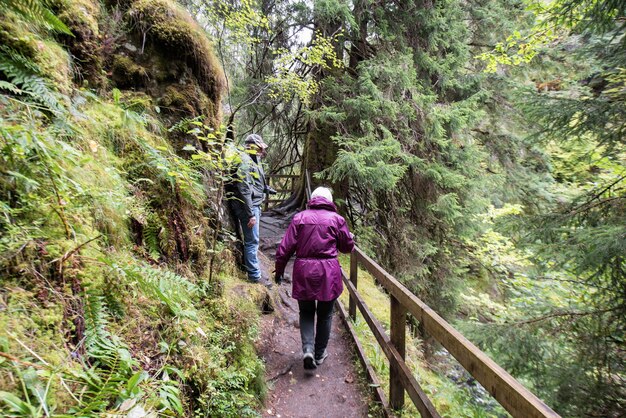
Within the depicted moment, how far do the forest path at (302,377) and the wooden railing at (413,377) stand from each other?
270 millimetres

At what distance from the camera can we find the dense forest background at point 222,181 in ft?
5.64

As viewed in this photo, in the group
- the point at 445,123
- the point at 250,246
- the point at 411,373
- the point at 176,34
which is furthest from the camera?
the point at 445,123

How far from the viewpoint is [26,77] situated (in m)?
2.28

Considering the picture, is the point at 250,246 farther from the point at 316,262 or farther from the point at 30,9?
the point at 30,9

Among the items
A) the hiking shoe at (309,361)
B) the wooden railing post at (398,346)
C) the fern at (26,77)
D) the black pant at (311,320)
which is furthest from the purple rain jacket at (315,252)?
the fern at (26,77)

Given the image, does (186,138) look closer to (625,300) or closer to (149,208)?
(149,208)

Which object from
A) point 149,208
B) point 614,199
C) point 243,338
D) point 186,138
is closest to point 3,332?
point 149,208

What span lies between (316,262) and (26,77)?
116 inches

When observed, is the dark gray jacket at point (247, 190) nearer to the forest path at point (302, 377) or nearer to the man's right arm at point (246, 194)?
the man's right arm at point (246, 194)

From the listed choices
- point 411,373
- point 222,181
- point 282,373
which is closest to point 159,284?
point 222,181

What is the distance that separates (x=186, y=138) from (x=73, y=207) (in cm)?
243

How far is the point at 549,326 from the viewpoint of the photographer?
433 cm

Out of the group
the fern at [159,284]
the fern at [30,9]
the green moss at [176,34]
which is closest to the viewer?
the fern at [159,284]

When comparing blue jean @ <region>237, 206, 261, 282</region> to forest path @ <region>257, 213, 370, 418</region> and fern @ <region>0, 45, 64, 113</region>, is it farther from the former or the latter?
fern @ <region>0, 45, 64, 113</region>
